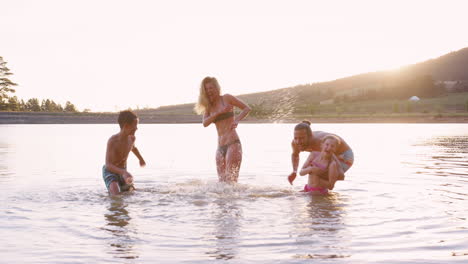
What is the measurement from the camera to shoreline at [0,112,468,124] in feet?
185

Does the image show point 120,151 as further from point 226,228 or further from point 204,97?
point 226,228

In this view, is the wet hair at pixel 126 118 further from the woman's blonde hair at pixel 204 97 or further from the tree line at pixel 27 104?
the tree line at pixel 27 104

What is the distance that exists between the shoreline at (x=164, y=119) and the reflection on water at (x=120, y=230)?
5240 cm

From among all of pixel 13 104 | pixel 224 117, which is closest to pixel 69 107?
pixel 13 104

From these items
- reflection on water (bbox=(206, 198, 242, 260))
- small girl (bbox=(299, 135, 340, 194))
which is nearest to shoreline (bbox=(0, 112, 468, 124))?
small girl (bbox=(299, 135, 340, 194))

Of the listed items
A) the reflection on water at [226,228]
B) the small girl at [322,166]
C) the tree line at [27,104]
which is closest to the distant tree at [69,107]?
the tree line at [27,104]

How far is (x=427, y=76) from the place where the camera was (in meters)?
90.4

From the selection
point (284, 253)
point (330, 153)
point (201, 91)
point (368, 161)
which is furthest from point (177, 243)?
point (368, 161)

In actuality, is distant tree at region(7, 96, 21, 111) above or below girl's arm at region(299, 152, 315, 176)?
above

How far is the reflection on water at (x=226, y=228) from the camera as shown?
4.64 m

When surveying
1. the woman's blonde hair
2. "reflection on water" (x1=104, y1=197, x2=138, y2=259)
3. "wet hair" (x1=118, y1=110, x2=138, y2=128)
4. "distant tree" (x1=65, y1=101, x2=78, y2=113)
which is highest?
"distant tree" (x1=65, y1=101, x2=78, y2=113)

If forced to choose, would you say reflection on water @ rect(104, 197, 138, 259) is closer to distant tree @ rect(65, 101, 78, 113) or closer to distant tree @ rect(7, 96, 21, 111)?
distant tree @ rect(65, 101, 78, 113)

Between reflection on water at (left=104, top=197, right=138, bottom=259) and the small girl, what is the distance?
284 cm

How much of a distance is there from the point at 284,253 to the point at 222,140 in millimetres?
4714
